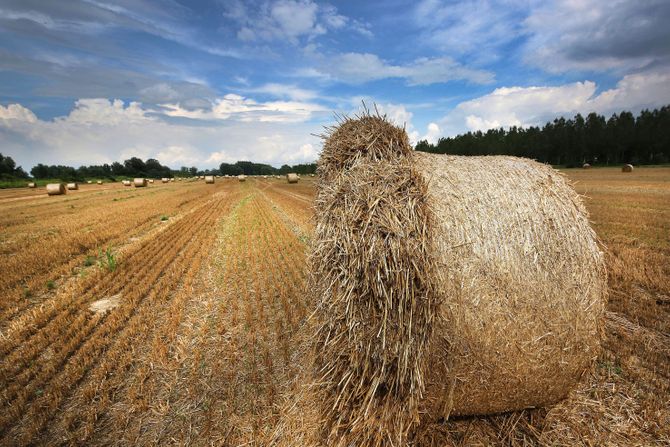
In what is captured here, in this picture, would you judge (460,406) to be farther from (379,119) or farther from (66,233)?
(66,233)

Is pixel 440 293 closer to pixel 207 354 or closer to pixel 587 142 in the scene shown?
pixel 207 354

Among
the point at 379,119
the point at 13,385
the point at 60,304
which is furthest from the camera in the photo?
the point at 60,304

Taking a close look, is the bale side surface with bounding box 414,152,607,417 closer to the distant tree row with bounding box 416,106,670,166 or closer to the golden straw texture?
the golden straw texture

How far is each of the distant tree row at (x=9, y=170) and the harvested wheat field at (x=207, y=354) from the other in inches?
3043

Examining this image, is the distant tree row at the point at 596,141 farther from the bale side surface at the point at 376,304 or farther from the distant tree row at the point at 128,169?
the distant tree row at the point at 128,169

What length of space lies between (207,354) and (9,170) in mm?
96627

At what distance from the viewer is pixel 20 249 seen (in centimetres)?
1226

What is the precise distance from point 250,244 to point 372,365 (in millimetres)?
10307

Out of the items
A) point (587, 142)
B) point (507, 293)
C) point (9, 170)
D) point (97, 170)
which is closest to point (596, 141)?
point (587, 142)

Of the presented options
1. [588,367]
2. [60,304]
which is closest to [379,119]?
[588,367]

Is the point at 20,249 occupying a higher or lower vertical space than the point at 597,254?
lower

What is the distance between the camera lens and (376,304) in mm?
3197

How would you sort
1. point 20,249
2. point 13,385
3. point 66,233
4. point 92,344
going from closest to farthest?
point 13,385 → point 92,344 → point 20,249 → point 66,233

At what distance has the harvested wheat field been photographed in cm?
378
